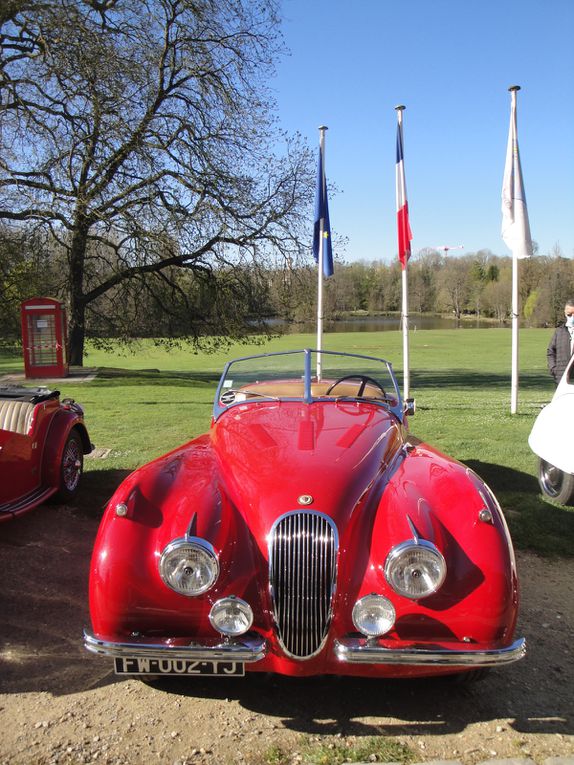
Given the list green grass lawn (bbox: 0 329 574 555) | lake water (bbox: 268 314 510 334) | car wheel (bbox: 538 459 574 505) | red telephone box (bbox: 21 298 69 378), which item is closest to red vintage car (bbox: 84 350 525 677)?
green grass lawn (bbox: 0 329 574 555)

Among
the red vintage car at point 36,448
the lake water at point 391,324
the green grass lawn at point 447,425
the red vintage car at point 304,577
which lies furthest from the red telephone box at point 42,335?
the lake water at point 391,324

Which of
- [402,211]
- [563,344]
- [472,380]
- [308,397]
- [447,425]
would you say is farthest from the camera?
[472,380]

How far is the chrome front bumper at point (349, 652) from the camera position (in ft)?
8.63

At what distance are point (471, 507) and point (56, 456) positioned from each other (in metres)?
4.12

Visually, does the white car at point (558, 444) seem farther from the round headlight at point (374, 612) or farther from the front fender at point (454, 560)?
the round headlight at point (374, 612)

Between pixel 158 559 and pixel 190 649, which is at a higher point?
pixel 158 559

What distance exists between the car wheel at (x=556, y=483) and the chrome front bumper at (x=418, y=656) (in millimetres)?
3724

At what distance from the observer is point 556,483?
20.6ft

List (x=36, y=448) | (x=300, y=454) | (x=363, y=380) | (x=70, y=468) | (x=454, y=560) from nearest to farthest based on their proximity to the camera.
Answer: (x=454, y=560) → (x=300, y=454) → (x=363, y=380) → (x=36, y=448) → (x=70, y=468)

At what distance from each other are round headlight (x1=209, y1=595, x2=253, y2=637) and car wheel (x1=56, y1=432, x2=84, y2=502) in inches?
141

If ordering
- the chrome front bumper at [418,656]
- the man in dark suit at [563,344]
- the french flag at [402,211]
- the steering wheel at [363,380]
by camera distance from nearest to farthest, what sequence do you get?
the chrome front bumper at [418,656] < the steering wheel at [363,380] < the man in dark suit at [563,344] < the french flag at [402,211]

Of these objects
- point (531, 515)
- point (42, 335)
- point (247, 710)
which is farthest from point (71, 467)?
point (42, 335)

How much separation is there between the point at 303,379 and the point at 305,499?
A: 2073mm

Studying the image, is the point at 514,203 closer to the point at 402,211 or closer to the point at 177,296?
the point at 402,211
